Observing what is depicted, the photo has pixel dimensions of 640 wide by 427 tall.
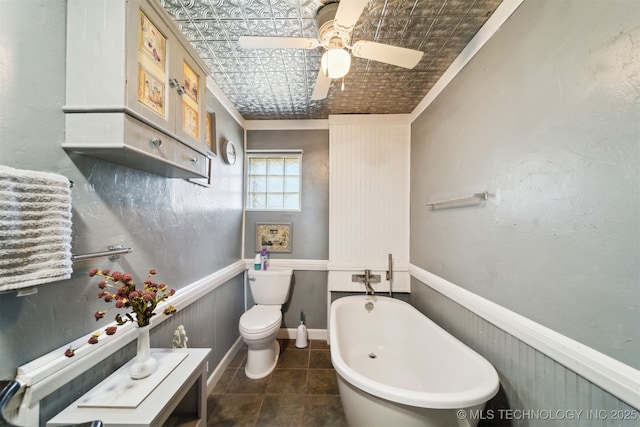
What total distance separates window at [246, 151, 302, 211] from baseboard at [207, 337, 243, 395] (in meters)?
1.43

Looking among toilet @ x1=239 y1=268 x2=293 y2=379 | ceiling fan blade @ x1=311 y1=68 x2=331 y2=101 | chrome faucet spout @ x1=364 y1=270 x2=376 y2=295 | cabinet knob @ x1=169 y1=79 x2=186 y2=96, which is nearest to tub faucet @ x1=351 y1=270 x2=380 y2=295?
chrome faucet spout @ x1=364 y1=270 x2=376 y2=295

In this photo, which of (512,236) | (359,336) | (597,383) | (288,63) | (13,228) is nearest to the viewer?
(13,228)

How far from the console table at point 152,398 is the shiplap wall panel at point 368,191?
1458 millimetres

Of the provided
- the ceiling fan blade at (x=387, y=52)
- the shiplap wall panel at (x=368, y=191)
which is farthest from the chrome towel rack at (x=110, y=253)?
the shiplap wall panel at (x=368, y=191)

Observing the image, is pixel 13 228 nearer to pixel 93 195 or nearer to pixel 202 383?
pixel 93 195

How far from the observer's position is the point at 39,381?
0.67 meters

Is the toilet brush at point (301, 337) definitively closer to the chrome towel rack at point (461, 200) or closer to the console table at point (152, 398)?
the console table at point (152, 398)

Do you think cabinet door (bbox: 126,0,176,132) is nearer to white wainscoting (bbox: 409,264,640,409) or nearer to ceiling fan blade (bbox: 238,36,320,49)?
ceiling fan blade (bbox: 238,36,320,49)

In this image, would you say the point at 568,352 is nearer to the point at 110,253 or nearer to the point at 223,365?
the point at 110,253

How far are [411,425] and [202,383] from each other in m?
0.97

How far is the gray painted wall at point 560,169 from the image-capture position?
0.65 metres

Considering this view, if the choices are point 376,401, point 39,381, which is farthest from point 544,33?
point 39,381

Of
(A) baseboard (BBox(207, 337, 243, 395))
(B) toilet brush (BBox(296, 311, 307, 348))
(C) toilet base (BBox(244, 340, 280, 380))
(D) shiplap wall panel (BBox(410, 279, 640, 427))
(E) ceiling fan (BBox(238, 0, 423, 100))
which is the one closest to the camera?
(D) shiplap wall panel (BBox(410, 279, 640, 427))

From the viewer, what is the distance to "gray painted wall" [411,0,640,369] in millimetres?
648
